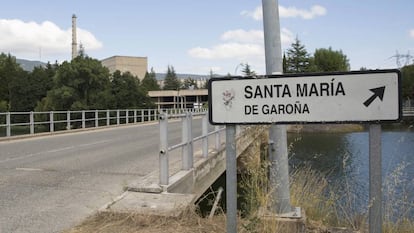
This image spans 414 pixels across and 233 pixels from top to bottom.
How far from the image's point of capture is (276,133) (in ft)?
13.8

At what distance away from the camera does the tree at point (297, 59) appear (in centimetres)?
9369

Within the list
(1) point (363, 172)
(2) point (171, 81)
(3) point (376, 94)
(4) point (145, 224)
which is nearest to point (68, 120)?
(1) point (363, 172)

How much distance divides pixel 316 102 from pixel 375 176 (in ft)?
2.11

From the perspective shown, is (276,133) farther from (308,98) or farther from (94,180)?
(94,180)

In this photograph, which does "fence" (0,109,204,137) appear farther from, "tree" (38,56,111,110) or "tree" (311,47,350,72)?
"tree" (311,47,350,72)

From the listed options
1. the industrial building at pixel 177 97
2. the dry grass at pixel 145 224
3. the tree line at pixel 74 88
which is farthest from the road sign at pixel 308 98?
the industrial building at pixel 177 97

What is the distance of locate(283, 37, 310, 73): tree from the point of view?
93688 millimetres

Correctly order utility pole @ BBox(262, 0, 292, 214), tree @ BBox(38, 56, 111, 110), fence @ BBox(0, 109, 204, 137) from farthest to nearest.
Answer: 1. tree @ BBox(38, 56, 111, 110)
2. fence @ BBox(0, 109, 204, 137)
3. utility pole @ BBox(262, 0, 292, 214)

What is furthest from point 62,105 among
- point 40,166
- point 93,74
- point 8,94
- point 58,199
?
point 58,199

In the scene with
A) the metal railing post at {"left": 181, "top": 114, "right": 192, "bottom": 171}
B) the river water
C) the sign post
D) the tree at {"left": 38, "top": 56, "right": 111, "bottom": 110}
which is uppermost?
the tree at {"left": 38, "top": 56, "right": 111, "bottom": 110}

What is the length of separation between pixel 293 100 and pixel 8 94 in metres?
85.4

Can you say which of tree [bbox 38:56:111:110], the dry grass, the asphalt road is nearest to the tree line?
tree [bbox 38:56:111:110]

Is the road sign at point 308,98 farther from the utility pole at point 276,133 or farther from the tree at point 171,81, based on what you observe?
the tree at point 171,81

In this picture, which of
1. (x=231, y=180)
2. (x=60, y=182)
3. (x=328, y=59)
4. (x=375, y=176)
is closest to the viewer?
(x=375, y=176)
